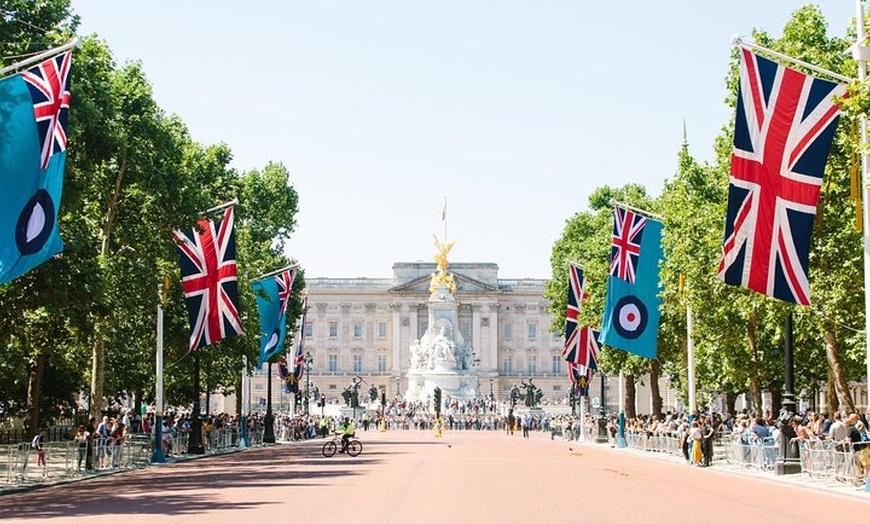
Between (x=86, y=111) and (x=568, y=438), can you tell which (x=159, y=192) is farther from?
(x=568, y=438)

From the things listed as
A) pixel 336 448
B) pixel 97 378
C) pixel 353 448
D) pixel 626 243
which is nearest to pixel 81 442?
pixel 97 378

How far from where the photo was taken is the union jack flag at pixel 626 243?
167ft

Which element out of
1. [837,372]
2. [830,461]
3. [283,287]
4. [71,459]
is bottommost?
[71,459]

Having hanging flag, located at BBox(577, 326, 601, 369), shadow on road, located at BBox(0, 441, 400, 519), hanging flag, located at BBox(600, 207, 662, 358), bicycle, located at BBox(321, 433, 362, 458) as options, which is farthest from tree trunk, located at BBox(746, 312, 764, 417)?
bicycle, located at BBox(321, 433, 362, 458)

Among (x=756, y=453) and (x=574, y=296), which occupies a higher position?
(x=574, y=296)

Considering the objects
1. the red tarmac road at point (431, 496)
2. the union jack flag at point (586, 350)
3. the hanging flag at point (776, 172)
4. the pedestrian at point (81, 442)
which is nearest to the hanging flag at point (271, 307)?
the union jack flag at point (586, 350)

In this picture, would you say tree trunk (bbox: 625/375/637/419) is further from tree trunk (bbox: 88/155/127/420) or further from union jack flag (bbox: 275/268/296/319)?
tree trunk (bbox: 88/155/127/420)

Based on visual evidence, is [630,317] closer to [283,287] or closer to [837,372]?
[837,372]

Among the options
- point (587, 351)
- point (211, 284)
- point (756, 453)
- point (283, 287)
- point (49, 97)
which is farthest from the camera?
point (587, 351)

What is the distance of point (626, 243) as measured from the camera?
5150 cm

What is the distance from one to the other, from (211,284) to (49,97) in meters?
17.3

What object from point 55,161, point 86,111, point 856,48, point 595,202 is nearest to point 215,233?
point 86,111

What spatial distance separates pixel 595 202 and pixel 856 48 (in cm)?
6647

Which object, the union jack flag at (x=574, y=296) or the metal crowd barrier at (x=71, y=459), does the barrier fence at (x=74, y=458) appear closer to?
the metal crowd barrier at (x=71, y=459)
